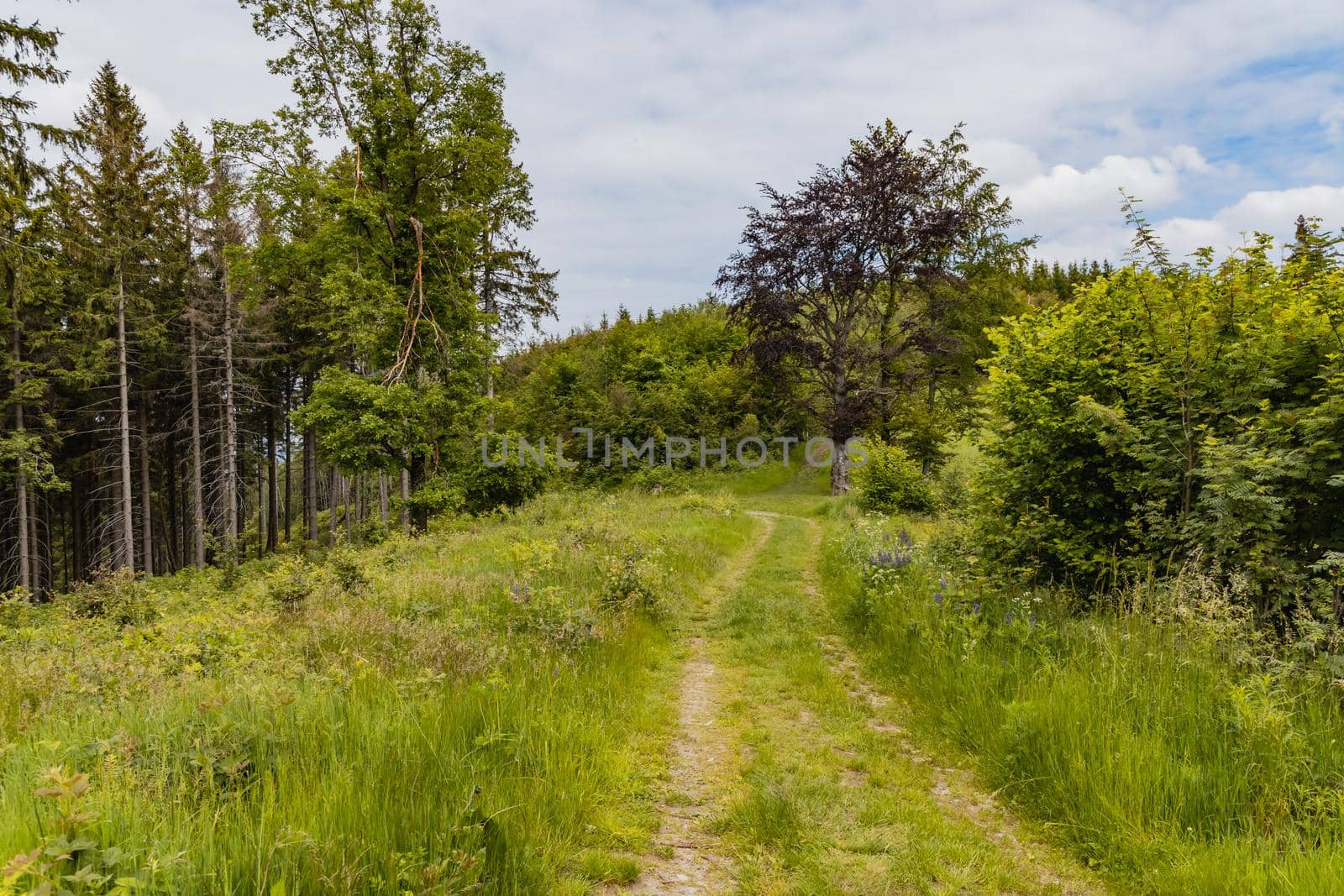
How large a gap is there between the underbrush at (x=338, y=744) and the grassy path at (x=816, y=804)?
367mm

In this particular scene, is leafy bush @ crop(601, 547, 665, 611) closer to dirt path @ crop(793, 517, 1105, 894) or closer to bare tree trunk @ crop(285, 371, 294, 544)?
dirt path @ crop(793, 517, 1105, 894)

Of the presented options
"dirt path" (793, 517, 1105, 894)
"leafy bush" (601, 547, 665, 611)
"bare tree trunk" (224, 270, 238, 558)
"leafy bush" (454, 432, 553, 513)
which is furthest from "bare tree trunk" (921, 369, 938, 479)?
"bare tree trunk" (224, 270, 238, 558)

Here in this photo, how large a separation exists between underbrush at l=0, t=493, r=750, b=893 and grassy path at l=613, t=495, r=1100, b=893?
14.5 inches

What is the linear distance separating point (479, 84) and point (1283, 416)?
17.2 meters

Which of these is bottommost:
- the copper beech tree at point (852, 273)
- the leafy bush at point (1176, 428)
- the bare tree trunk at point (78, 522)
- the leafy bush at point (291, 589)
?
the bare tree trunk at point (78, 522)

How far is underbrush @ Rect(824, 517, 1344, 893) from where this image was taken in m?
2.85

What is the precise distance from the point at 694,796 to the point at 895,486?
16384 millimetres

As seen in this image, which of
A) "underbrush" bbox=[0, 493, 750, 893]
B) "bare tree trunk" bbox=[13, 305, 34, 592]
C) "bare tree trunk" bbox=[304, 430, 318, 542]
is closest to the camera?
"underbrush" bbox=[0, 493, 750, 893]

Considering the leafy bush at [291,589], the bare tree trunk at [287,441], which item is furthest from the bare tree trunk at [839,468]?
the bare tree trunk at [287,441]

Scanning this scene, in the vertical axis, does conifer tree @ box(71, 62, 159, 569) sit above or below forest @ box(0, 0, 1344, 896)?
above

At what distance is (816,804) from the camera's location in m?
3.69

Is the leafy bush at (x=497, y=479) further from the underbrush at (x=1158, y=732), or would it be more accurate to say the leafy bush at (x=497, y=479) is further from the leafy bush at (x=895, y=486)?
the underbrush at (x=1158, y=732)

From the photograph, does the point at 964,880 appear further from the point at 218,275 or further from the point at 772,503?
the point at 218,275

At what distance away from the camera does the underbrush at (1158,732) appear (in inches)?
112
